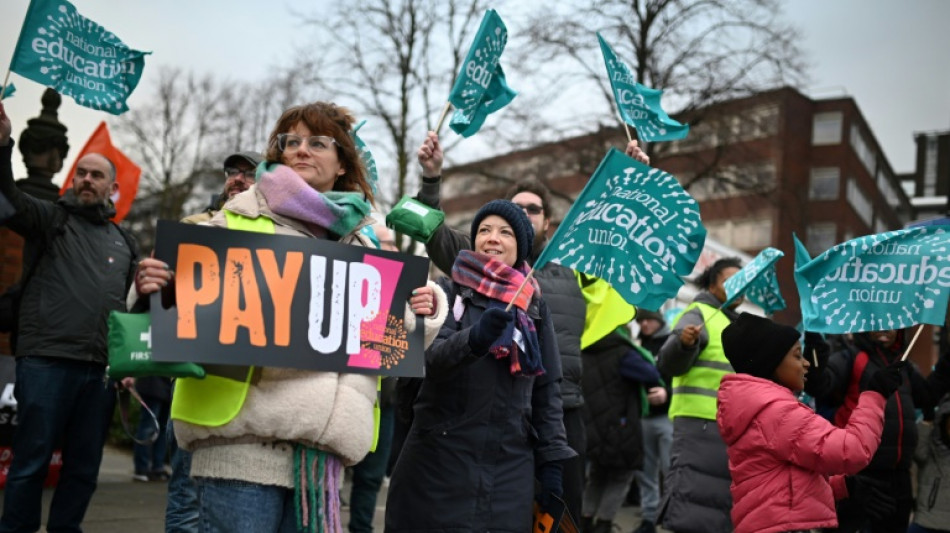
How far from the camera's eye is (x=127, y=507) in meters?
7.26

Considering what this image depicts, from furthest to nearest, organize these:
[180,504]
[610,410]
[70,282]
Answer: [610,410], [70,282], [180,504]

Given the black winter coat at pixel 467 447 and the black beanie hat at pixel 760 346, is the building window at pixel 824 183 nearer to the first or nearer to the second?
the black beanie hat at pixel 760 346

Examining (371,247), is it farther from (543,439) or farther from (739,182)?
(739,182)

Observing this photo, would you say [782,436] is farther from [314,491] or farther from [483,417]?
[314,491]

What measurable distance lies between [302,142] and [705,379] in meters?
3.54

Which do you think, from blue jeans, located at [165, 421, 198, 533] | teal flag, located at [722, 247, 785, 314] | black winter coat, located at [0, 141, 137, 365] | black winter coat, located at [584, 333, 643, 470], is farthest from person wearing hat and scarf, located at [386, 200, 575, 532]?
black winter coat, located at [584, 333, 643, 470]

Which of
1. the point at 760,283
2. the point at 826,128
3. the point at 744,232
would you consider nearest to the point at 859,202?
the point at 826,128

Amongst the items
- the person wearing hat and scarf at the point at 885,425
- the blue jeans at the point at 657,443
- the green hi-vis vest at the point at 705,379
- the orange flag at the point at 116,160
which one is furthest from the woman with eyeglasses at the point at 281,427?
the blue jeans at the point at 657,443

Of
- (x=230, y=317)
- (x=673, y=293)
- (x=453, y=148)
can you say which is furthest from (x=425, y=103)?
(x=230, y=317)

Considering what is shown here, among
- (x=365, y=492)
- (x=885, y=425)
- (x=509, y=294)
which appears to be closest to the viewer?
(x=509, y=294)

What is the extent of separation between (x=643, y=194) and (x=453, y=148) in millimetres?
16595

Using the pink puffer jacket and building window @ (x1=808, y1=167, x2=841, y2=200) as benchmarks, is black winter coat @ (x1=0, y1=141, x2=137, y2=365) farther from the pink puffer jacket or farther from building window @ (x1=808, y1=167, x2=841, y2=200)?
building window @ (x1=808, y1=167, x2=841, y2=200)

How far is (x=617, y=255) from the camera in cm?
424

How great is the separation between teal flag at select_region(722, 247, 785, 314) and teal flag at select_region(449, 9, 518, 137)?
1.80 metres
